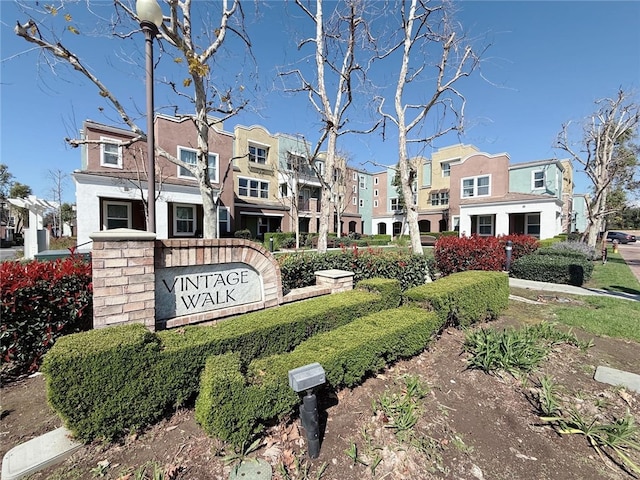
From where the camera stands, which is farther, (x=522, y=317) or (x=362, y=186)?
(x=362, y=186)

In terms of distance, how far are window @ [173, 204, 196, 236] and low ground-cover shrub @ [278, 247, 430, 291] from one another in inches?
579

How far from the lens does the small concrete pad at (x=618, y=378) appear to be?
3213 millimetres

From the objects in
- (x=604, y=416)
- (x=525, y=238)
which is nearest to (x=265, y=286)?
(x=604, y=416)

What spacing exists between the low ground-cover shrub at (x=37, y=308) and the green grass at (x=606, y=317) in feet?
26.1

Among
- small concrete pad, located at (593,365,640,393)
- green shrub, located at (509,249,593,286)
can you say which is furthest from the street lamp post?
green shrub, located at (509,249,593,286)

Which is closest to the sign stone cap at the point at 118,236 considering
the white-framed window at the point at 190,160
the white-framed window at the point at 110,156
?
the white-framed window at the point at 110,156

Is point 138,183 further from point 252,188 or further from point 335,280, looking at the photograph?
point 335,280

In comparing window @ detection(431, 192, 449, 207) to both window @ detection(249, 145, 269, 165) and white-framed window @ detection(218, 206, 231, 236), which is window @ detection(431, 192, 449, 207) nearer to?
window @ detection(249, 145, 269, 165)

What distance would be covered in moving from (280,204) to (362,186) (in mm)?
14873

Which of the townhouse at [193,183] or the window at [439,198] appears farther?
the window at [439,198]

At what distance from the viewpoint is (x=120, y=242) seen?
2672mm

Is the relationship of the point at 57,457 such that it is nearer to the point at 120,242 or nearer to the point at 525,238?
the point at 120,242

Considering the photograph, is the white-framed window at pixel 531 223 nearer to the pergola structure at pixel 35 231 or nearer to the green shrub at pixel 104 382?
the green shrub at pixel 104 382

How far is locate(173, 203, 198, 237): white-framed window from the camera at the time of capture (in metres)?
17.8
